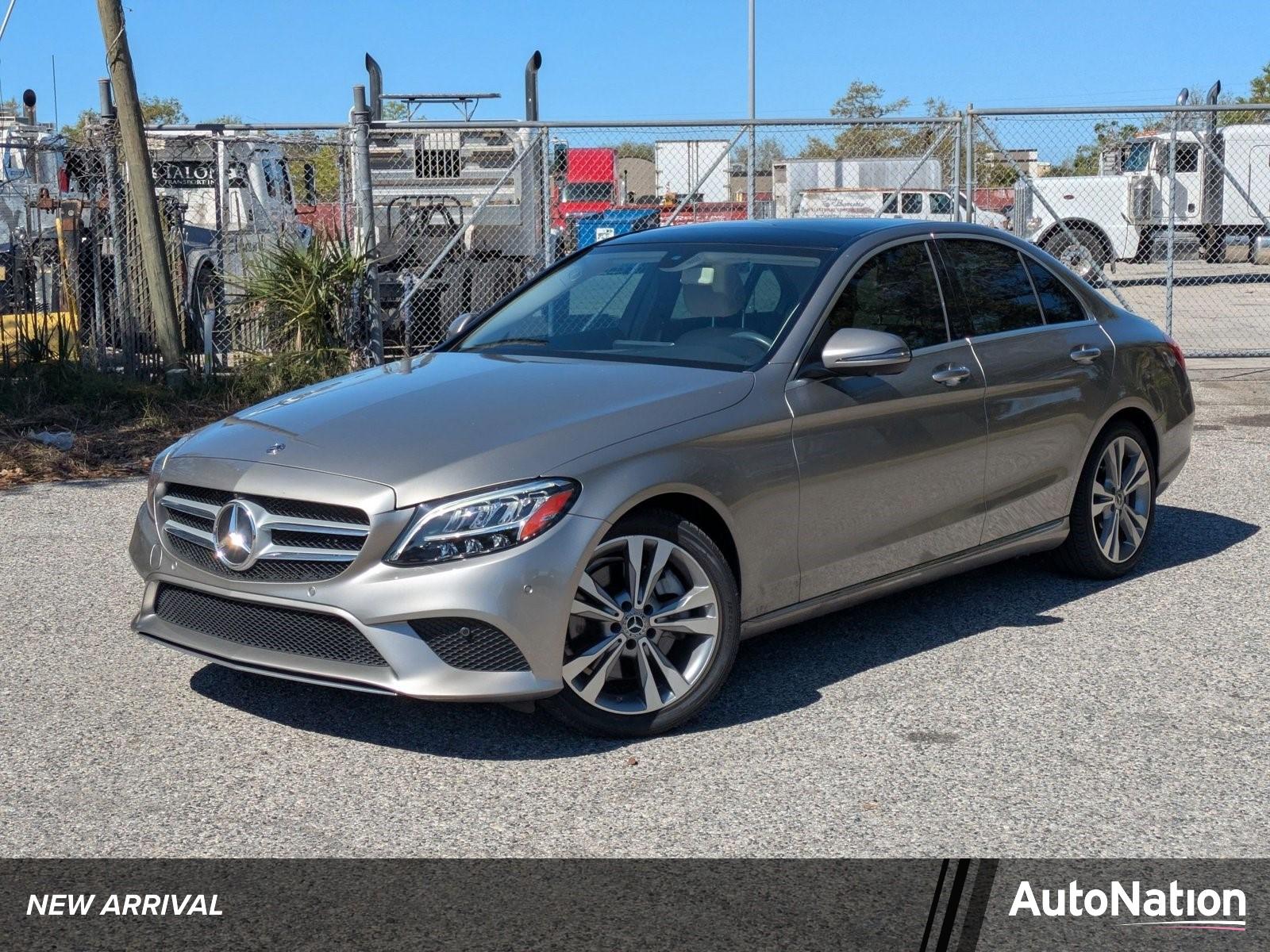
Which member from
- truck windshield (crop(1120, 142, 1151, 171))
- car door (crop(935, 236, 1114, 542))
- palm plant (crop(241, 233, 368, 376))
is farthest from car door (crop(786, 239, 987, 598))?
truck windshield (crop(1120, 142, 1151, 171))

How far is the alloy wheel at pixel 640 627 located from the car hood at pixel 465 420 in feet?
1.20

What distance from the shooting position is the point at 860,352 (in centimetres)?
514

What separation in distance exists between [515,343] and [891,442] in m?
1.52

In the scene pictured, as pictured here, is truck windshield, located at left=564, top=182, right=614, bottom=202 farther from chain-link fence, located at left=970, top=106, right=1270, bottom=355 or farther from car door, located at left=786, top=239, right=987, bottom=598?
car door, located at left=786, top=239, right=987, bottom=598

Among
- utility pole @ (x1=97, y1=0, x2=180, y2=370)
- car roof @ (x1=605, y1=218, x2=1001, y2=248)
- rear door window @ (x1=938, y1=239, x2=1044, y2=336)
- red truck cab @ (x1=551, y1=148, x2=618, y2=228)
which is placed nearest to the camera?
car roof @ (x1=605, y1=218, x2=1001, y2=248)

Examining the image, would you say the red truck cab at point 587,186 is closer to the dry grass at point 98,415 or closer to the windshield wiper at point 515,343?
the dry grass at point 98,415

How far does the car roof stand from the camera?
573 centimetres

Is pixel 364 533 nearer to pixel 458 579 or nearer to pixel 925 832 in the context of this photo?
pixel 458 579

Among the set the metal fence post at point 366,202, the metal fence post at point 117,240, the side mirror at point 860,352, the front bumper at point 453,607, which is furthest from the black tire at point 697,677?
the metal fence post at point 117,240

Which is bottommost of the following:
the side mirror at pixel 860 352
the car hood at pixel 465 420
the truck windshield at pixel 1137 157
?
the car hood at pixel 465 420

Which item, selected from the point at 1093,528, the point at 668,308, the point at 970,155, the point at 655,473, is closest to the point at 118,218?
the point at 970,155

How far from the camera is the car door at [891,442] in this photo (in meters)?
5.11

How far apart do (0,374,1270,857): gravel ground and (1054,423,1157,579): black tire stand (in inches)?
7.5

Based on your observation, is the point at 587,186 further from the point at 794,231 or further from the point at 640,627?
the point at 640,627
